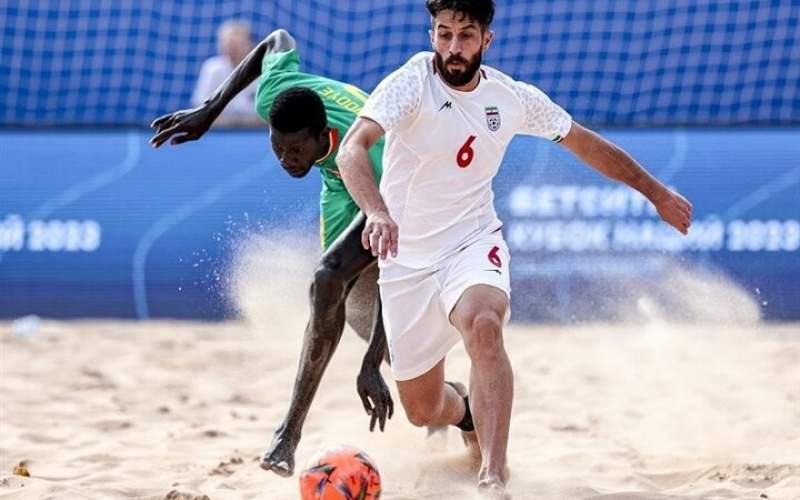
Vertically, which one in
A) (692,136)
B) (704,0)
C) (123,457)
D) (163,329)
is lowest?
(163,329)

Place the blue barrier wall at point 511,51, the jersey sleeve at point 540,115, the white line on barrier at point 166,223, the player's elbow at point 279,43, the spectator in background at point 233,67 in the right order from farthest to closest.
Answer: the blue barrier wall at point 511,51 < the spectator in background at point 233,67 < the white line on barrier at point 166,223 < the player's elbow at point 279,43 < the jersey sleeve at point 540,115

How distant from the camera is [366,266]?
4.61m

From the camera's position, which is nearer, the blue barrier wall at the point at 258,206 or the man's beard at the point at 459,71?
the man's beard at the point at 459,71

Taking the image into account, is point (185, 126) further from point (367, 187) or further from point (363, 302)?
point (367, 187)

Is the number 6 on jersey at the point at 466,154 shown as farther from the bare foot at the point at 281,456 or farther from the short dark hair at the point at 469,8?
the bare foot at the point at 281,456

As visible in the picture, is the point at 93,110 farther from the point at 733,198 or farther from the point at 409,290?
the point at 409,290

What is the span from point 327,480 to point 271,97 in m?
1.75

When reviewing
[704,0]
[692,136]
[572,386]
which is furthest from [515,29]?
[572,386]

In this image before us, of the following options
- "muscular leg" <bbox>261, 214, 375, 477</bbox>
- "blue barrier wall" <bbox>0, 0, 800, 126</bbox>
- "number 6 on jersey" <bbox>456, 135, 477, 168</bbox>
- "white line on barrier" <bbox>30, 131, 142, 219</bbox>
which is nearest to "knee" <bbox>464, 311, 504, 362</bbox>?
"number 6 on jersey" <bbox>456, 135, 477, 168</bbox>

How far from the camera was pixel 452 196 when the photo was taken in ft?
13.9

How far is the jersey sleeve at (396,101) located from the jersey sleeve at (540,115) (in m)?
0.41

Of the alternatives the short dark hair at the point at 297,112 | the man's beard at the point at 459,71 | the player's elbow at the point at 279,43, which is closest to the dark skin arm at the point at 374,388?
the short dark hair at the point at 297,112

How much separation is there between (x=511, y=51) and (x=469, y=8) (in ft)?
24.8

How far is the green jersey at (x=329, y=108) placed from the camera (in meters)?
4.82
